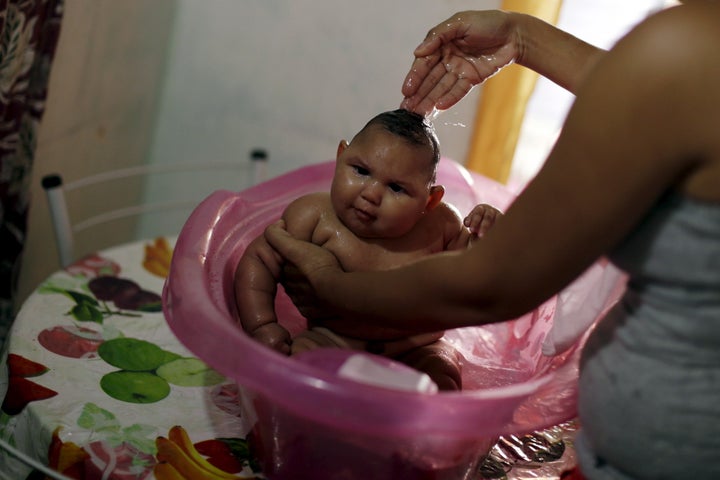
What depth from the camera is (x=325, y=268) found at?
96 centimetres

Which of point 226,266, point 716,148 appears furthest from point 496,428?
point 226,266

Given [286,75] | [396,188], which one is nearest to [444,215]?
[396,188]

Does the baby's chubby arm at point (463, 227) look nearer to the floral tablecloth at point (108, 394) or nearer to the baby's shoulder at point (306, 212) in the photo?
the baby's shoulder at point (306, 212)

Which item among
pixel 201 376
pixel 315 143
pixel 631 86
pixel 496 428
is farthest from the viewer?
pixel 315 143

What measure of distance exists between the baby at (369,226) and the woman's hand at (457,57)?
0.03 metres

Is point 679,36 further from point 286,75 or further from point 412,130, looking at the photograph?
point 286,75

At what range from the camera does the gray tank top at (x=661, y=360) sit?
2.09 ft

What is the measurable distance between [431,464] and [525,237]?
0.29 meters

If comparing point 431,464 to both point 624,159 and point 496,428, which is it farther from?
point 624,159

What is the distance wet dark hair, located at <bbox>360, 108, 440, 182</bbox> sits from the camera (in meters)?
1.04

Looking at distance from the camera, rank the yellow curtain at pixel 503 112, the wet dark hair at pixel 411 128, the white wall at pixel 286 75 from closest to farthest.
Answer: the wet dark hair at pixel 411 128 < the yellow curtain at pixel 503 112 < the white wall at pixel 286 75

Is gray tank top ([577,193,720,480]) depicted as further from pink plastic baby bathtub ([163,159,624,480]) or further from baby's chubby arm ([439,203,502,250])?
baby's chubby arm ([439,203,502,250])

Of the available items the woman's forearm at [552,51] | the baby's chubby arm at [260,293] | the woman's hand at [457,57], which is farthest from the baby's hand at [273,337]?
the woman's forearm at [552,51]

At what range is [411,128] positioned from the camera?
41.3 inches
